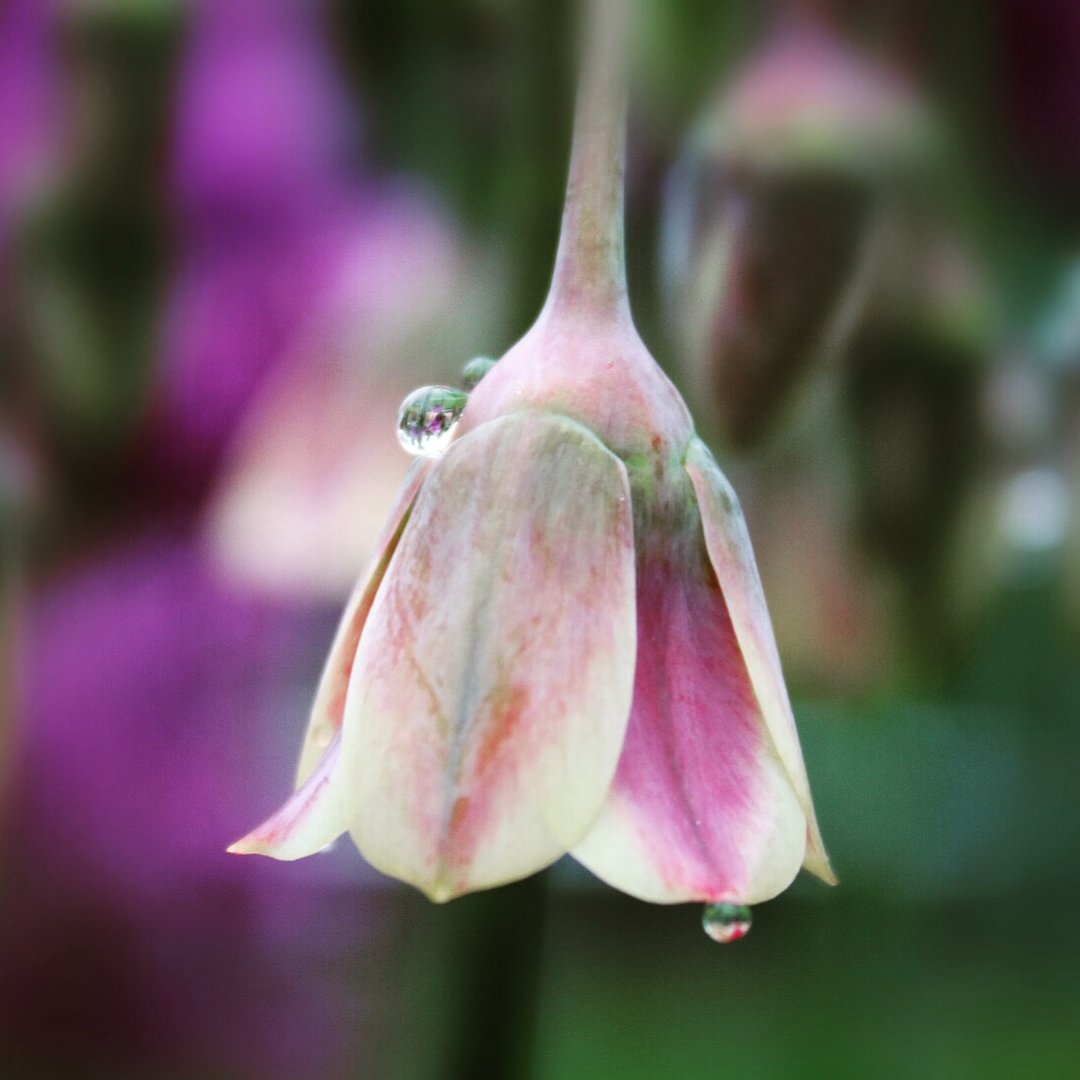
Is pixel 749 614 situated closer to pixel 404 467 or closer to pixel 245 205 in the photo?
pixel 404 467

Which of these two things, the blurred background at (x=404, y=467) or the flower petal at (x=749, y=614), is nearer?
the flower petal at (x=749, y=614)

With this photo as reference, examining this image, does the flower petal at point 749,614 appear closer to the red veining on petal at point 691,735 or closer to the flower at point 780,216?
the red veining on petal at point 691,735

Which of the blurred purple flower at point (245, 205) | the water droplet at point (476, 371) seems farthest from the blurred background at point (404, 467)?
the water droplet at point (476, 371)

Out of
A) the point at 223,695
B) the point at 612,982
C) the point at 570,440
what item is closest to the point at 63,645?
the point at 223,695

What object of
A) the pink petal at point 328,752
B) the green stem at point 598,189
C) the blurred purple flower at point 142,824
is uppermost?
the green stem at point 598,189

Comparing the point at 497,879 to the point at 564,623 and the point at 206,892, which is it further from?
the point at 206,892

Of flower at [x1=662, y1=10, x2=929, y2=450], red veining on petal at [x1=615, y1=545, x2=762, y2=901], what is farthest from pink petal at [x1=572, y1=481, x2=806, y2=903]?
flower at [x1=662, y1=10, x2=929, y2=450]

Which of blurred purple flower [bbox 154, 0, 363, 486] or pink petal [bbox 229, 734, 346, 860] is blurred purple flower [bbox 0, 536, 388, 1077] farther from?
pink petal [bbox 229, 734, 346, 860]
